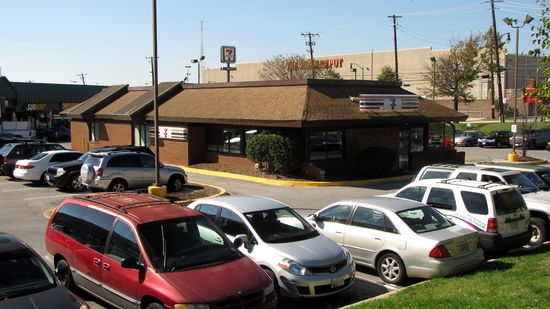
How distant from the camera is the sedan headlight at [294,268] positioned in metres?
8.35

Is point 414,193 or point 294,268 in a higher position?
point 414,193

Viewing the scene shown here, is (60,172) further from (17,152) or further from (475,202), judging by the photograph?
(475,202)

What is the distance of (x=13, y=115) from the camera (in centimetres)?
5894

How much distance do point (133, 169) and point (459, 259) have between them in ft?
43.7

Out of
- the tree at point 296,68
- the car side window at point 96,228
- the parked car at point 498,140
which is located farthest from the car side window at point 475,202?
the tree at point 296,68

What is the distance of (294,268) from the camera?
27.4ft

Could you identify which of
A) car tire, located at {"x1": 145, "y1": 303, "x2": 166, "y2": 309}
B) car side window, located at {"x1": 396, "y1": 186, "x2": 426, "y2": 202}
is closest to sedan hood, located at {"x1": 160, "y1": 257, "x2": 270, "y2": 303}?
car tire, located at {"x1": 145, "y1": 303, "x2": 166, "y2": 309}

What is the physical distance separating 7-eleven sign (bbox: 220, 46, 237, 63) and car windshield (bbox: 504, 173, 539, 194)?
41.9m

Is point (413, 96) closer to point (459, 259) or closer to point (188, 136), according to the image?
point (188, 136)

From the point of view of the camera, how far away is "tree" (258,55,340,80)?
90812 millimetres

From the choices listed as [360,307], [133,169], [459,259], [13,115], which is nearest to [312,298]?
[360,307]

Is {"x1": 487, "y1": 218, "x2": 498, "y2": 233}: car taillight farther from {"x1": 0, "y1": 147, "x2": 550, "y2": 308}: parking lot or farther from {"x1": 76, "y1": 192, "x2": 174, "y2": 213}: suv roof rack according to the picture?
{"x1": 76, "y1": 192, "x2": 174, "y2": 213}: suv roof rack

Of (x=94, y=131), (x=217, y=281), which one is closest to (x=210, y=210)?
(x=217, y=281)

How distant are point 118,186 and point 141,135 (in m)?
15.1
